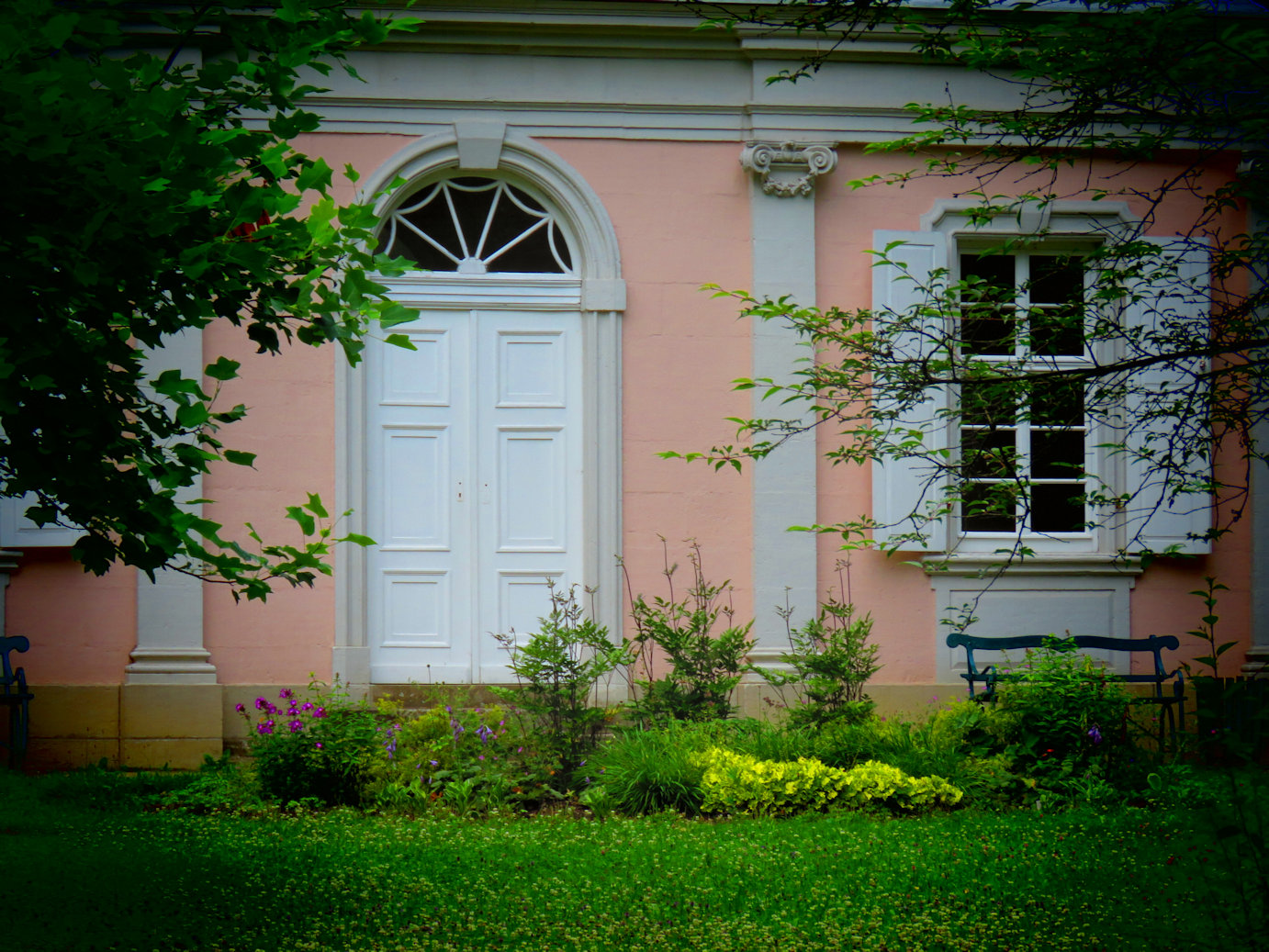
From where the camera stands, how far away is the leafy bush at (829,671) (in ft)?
20.4

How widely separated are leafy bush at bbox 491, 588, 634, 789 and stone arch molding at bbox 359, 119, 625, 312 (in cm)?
221

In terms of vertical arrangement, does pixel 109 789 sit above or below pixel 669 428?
below

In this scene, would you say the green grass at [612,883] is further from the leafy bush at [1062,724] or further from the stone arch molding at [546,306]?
the stone arch molding at [546,306]

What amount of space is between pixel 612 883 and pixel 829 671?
252 cm

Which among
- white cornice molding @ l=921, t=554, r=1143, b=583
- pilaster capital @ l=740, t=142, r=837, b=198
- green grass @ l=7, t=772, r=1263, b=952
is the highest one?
pilaster capital @ l=740, t=142, r=837, b=198

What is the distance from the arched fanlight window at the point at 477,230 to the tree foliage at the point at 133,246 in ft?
13.9

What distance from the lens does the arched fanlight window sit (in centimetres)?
725

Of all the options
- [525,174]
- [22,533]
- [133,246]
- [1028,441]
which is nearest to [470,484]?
[525,174]

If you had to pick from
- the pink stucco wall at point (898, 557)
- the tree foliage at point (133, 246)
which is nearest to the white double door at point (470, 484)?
the pink stucco wall at point (898, 557)

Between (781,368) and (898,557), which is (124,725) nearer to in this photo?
(781,368)

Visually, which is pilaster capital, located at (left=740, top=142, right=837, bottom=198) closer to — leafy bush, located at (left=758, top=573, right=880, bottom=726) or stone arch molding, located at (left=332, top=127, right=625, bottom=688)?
stone arch molding, located at (left=332, top=127, right=625, bottom=688)

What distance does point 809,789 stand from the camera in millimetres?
5426

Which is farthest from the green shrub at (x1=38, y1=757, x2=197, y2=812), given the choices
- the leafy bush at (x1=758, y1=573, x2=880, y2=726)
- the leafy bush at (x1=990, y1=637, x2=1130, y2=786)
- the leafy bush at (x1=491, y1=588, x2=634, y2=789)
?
the leafy bush at (x1=990, y1=637, x2=1130, y2=786)

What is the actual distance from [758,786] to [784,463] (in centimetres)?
239
